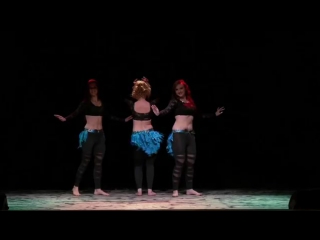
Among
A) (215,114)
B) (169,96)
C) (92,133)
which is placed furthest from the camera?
(169,96)

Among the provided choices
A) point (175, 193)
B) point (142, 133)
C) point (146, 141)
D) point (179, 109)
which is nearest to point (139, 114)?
point (142, 133)

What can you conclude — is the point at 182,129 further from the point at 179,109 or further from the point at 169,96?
the point at 169,96

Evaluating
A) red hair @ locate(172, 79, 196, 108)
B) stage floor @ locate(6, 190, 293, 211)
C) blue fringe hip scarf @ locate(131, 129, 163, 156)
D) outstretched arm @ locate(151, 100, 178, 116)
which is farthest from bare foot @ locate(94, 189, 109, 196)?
red hair @ locate(172, 79, 196, 108)

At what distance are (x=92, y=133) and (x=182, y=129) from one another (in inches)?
41.8

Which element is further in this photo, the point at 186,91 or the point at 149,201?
the point at 186,91

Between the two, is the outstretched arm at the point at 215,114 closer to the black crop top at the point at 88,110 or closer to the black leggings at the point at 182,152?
the black leggings at the point at 182,152

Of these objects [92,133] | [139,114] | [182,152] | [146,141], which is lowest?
[182,152]

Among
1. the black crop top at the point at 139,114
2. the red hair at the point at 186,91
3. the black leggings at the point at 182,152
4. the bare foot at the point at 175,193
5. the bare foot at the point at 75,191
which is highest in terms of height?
the red hair at the point at 186,91

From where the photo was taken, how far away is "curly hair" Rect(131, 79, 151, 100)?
9.05 metres

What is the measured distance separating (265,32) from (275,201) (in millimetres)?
2382

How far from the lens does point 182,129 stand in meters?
8.98

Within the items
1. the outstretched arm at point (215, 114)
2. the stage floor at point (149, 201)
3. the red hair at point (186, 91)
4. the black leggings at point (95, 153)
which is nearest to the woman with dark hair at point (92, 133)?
the black leggings at point (95, 153)

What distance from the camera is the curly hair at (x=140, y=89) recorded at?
29.7ft
